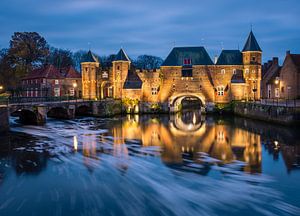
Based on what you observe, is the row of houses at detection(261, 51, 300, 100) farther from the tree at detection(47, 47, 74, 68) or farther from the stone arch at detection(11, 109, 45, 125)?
the tree at detection(47, 47, 74, 68)

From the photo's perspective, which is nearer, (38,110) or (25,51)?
(38,110)

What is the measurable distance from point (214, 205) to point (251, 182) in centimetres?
278

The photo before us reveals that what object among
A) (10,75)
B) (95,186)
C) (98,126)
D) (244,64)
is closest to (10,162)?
(95,186)

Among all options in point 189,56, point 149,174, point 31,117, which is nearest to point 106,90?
point 189,56

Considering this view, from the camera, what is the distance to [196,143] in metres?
21.0

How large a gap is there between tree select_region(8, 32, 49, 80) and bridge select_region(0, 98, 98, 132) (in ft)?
40.0

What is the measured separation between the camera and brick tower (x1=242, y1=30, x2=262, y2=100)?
39156mm

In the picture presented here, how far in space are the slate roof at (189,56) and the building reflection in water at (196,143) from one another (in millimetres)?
14372

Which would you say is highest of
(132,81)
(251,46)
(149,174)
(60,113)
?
(251,46)

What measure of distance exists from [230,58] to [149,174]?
100.0 ft

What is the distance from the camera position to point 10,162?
51.5ft

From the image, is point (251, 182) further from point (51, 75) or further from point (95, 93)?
point (51, 75)

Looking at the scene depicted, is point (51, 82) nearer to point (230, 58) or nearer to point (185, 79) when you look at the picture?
point (185, 79)

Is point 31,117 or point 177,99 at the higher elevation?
point 177,99
